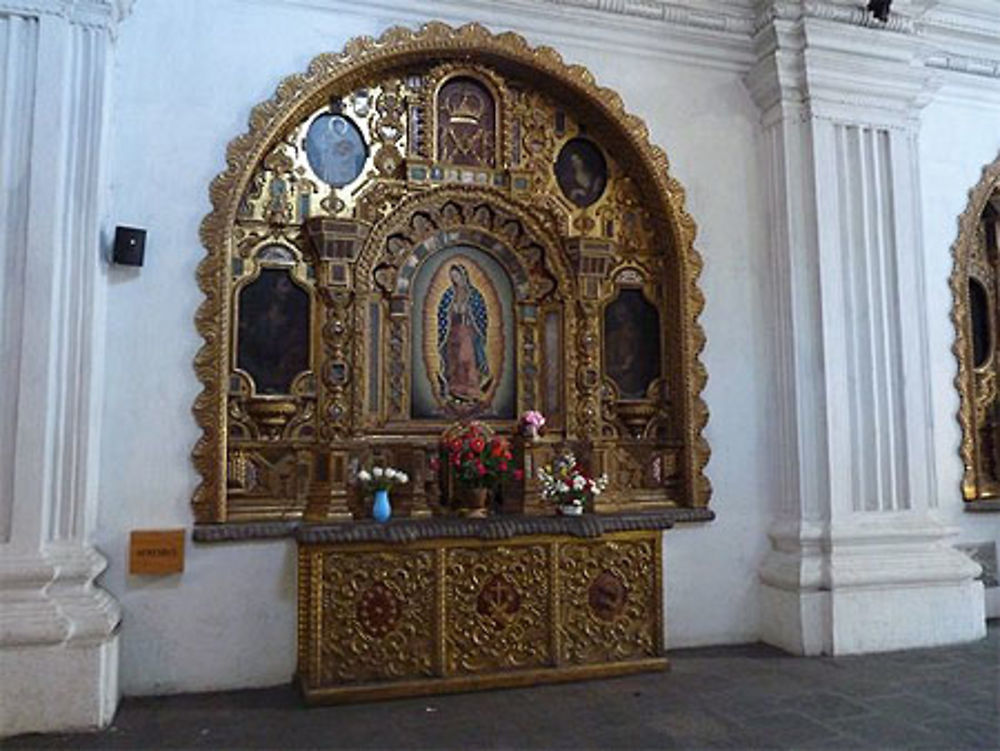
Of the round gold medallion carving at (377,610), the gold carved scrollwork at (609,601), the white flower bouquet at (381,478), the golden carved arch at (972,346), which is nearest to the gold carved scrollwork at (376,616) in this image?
the round gold medallion carving at (377,610)

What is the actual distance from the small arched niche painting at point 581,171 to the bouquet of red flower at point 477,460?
183 centimetres

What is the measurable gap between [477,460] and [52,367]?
228 centimetres

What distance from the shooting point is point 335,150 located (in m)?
5.26

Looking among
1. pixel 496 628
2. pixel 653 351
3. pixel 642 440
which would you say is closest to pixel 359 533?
pixel 496 628

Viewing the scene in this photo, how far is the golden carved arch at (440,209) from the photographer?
4746 millimetres

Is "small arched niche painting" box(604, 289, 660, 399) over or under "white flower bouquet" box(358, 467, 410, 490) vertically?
over

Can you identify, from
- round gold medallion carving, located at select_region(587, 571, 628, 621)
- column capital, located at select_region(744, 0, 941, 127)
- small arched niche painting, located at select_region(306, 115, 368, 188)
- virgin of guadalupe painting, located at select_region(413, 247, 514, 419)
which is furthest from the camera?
column capital, located at select_region(744, 0, 941, 127)

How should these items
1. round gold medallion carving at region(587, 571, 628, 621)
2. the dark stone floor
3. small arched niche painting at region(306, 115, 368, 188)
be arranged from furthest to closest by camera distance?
small arched niche painting at region(306, 115, 368, 188), round gold medallion carving at region(587, 571, 628, 621), the dark stone floor

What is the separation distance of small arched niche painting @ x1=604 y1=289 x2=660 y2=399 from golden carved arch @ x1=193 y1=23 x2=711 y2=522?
12 centimetres

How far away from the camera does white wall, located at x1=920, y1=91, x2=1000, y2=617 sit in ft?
20.2

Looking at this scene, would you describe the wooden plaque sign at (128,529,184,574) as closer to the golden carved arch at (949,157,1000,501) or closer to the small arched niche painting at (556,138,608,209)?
the small arched niche painting at (556,138,608,209)

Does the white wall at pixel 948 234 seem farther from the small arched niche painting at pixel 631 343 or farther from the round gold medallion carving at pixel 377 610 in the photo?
the round gold medallion carving at pixel 377 610

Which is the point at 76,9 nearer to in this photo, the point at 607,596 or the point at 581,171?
the point at 581,171

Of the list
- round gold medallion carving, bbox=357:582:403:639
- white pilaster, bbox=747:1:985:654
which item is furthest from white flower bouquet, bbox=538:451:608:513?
white pilaster, bbox=747:1:985:654
